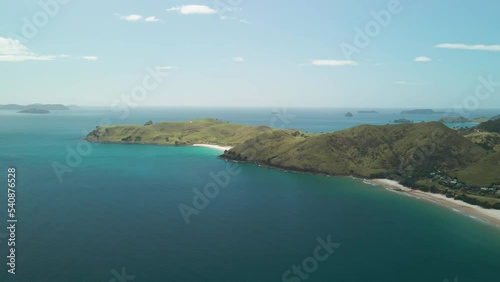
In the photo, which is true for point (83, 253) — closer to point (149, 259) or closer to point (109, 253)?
point (109, 253)

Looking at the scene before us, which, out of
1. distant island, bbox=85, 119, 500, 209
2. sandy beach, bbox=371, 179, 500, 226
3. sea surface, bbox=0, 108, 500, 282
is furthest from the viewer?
distant island, bbox=85, 119, 500, 209

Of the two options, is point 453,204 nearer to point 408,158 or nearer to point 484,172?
point 484,172

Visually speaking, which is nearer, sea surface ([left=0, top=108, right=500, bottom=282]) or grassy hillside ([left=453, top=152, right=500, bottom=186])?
sea surface ([left=0, top=108, right=500, bottom=282])

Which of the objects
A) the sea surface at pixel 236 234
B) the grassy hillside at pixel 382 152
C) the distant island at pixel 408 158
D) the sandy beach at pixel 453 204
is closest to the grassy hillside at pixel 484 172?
the distant island at pixel 408 158

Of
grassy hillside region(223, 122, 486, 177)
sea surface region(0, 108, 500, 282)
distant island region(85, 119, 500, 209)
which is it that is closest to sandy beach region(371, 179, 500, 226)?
distant island region(85, 119, 500, 209)

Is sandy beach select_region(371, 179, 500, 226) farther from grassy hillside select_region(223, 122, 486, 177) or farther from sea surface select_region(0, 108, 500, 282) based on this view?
grassy hillside select_region(223, 122, 486, 177)

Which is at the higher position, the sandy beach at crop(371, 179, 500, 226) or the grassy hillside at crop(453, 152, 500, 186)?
the grassy hillside at crop(453, 152, 500, 186)

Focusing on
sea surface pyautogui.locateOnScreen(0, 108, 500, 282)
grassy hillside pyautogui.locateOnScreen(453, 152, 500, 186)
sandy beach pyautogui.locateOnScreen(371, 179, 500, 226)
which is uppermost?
grassy hillside pyautogui.locateOnScreen(453, 152, 500, 186)
